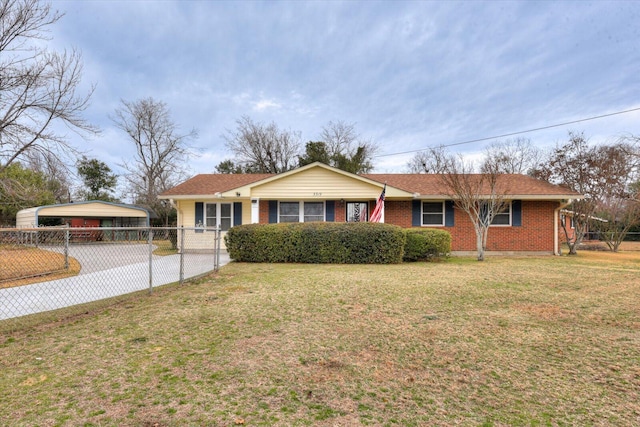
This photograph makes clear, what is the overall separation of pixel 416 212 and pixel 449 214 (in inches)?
54.7

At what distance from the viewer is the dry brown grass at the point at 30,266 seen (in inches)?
242

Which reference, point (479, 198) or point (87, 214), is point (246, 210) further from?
point (87, 214)

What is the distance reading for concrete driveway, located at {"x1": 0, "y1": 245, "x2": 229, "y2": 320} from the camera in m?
5.62

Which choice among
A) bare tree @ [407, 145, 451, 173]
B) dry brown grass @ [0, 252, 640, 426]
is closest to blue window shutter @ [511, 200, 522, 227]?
dry brown grass @ [0, 252, 640, 426]

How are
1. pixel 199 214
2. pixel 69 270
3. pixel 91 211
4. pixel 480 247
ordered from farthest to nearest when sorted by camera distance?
pixel 91 211 < pixel 199 214 < pixel 480 247 < pixel 69 270

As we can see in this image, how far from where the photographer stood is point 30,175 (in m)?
28.0

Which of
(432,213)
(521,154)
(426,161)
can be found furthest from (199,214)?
(521,154)

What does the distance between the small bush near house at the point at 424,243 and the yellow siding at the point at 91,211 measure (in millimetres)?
20559

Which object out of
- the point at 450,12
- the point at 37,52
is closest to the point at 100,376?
the point at 37,52

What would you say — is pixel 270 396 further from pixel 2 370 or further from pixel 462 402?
pixel 2 370

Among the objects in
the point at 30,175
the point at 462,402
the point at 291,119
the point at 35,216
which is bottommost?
the point at 462,402

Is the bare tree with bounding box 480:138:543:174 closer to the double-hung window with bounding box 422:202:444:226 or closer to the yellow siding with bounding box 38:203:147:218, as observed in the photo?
the double-hung window with bounding box 422:202:444:226

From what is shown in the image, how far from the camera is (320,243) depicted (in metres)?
11.5

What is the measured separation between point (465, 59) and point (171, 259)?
618 inches
